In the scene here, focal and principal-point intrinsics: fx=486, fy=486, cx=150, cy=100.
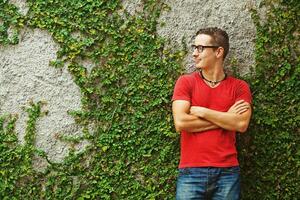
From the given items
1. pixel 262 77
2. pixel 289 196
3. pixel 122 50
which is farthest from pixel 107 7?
pixel 289 196

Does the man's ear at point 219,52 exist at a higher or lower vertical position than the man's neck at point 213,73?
higher

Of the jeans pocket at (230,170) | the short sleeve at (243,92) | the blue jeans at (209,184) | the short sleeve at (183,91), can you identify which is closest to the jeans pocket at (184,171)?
the blue jeans at (209,184)

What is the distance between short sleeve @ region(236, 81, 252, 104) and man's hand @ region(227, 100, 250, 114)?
5cm

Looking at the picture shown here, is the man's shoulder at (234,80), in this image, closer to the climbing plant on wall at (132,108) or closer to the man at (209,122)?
the man at (209,122)

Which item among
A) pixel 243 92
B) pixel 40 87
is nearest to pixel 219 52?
pixel 243 92

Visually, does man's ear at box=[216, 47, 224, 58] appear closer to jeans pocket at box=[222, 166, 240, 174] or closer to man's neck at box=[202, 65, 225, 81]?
man's neck at box=[202, 65, 225, 81]

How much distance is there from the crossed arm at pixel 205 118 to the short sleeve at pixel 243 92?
105 mm

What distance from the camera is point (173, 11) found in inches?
178

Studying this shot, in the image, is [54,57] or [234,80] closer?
[234,80]

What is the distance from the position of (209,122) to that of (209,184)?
19.4 inches

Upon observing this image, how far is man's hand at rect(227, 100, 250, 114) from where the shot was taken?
3.93 m

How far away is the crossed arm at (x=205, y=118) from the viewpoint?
12.7 feet

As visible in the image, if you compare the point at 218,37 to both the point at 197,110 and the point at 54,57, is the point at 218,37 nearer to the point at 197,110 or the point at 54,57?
the point at 197,110

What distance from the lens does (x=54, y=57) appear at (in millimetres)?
4492
